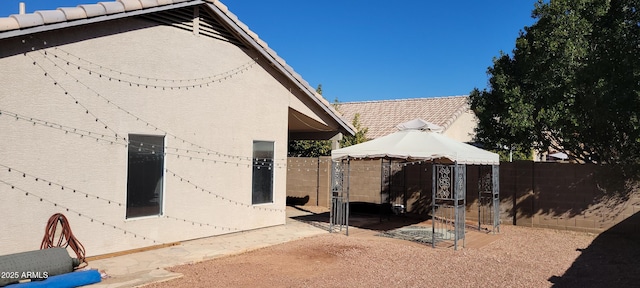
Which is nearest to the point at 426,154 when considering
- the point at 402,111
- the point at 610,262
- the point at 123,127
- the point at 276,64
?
the point at 610,262

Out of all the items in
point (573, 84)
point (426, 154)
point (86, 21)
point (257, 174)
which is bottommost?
point (257, 174)

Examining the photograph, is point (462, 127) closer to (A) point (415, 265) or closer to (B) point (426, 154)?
(B) point (426, 154)

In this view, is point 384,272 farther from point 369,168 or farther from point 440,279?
point 369,168

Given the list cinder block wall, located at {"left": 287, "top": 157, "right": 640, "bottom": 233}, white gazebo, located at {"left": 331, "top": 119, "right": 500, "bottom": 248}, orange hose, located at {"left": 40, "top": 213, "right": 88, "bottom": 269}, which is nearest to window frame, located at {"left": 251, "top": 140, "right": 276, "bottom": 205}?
white gazebo, located at {"left": 331, "top": 119, "right": 500, "bottom": 248}

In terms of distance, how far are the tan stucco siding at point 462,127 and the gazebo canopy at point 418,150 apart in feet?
40.9

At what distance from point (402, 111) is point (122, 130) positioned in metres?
20.3

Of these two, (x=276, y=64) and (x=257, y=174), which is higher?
(x=276, y=64)

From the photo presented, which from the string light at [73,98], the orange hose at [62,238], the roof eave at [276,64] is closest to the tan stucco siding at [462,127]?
the roof eave at [276,64]

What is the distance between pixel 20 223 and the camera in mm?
7234

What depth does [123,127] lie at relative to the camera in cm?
857

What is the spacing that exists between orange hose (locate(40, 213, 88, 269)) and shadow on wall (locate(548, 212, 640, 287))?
739cm

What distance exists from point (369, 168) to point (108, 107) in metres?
10.0

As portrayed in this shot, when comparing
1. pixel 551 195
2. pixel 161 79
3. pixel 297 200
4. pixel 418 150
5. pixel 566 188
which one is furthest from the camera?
pixel 297 200

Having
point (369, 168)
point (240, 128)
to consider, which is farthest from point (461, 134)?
point (240, 128)
